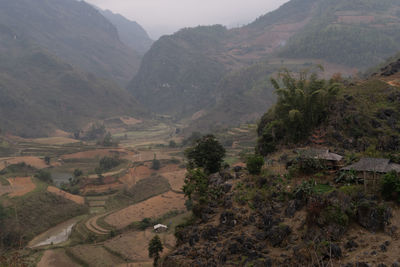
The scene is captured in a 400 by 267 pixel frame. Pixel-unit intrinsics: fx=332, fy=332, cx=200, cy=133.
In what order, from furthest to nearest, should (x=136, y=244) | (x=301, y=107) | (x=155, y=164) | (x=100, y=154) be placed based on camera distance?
(x=100, y=154)
(x=155, y=164)
(x=136, y=244)
(x=301, y=107)

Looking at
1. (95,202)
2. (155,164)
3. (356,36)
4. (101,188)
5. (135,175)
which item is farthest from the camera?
(356,36)

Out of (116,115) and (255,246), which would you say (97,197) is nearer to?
(255,246)

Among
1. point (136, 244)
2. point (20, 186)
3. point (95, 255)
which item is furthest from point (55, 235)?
point (20, 186)

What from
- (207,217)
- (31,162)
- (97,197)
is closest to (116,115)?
(31,162)

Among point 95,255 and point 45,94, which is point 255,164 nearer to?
point 95,255

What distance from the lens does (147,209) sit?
41.5m

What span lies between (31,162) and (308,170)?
62.4 metres

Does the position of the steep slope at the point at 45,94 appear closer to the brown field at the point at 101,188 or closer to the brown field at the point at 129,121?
the brown field at the point at 129,121

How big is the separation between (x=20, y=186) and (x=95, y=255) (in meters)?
23.7

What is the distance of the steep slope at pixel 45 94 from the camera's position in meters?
114

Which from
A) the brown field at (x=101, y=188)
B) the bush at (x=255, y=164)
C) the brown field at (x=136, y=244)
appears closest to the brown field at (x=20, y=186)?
the brown field at (x=101, y=188)

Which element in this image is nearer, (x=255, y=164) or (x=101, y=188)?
(x=255, y=164)

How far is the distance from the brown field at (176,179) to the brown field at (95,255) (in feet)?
58.5

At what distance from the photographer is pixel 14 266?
10312mm
